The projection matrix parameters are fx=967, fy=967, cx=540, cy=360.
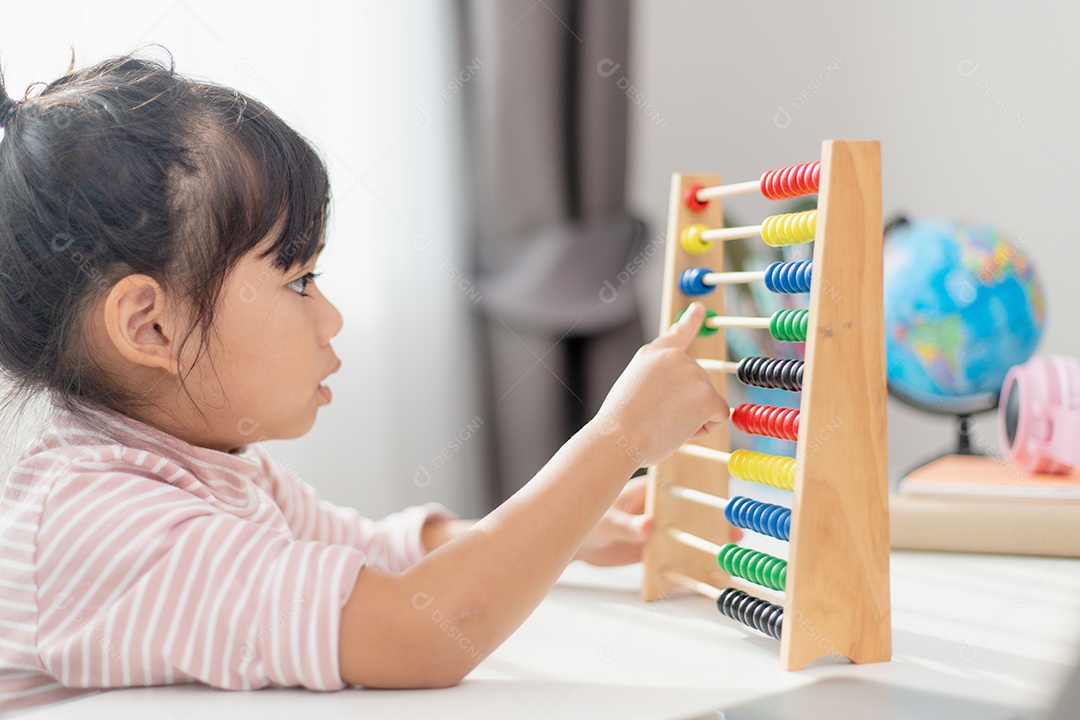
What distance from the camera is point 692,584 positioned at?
0.85 meters

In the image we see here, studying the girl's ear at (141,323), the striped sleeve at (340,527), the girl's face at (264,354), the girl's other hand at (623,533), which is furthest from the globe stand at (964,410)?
the girl's ear at (141,323)

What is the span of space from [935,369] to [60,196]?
1067mm

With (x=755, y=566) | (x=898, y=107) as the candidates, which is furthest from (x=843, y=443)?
(x=898, y=107)

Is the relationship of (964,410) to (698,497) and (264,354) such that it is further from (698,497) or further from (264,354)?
(264,354)

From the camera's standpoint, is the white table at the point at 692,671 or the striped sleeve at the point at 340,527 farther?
the striped sleeve at the point at 340,527

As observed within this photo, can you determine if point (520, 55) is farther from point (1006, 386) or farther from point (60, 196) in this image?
point (60, 196)

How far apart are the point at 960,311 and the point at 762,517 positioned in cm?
68

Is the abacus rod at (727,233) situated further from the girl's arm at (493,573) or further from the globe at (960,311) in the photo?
the globe at (960,311)

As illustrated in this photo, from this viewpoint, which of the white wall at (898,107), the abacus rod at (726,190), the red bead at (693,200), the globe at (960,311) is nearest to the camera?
the abacus rod at (726,190)

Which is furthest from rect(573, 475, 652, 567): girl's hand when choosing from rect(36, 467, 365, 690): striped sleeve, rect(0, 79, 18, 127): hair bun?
rect(0, 79, 18, 127): hair bun

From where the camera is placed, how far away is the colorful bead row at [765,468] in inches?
28.1

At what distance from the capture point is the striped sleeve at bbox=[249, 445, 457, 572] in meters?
0.95

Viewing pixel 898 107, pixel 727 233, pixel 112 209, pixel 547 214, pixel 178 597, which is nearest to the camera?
pixel 178 597

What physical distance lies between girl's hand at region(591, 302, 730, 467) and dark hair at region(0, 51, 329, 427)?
0.95 ft
